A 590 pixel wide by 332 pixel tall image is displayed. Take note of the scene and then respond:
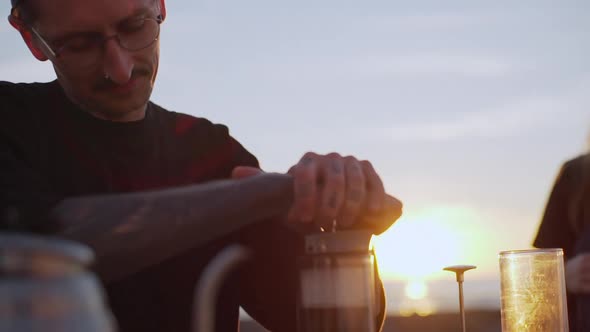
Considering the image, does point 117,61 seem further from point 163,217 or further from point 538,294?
point 538,294

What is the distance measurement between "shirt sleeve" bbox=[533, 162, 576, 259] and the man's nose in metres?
2.03

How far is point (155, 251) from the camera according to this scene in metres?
1.15

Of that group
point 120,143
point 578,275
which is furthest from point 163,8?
point 578,275

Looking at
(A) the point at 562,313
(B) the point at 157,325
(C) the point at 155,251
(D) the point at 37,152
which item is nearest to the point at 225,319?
(B) the point at 157,325

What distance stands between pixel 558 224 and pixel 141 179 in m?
1.97

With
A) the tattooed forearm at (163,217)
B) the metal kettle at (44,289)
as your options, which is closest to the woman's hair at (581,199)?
the tattooed forearm at (163,217)

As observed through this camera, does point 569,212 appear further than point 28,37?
Yes

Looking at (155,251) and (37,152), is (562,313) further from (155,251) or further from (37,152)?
(37,152)

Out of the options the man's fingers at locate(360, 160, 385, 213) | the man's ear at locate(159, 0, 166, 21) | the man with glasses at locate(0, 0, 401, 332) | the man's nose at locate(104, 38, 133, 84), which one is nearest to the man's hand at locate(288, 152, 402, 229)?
the man's fingers at locate(360, 160, 385, 213)

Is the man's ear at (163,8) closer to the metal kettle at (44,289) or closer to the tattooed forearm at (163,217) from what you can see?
the tattooed forearm at (163,217)

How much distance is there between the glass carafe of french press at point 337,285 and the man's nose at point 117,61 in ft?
3.23

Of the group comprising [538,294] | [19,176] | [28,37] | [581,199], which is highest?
[28,37]

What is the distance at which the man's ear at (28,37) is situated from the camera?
2.09 m

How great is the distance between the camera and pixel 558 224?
11.2 ft
